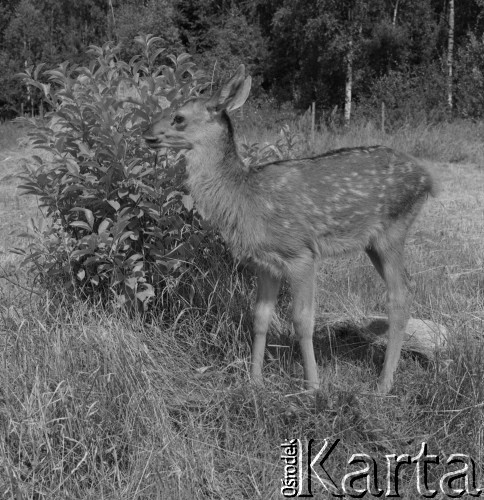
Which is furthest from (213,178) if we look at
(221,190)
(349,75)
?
(349,75)

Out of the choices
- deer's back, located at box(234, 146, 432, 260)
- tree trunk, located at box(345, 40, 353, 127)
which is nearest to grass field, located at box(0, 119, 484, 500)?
deer's back, located at box(234, 146, 432, 260)

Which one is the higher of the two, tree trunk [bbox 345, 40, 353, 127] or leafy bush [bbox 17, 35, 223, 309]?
leafy bush [bbox 17, 35, 223, 309]

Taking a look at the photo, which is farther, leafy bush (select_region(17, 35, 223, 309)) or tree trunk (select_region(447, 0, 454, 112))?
tree trunk (select_region(447, 0, 454, 112))

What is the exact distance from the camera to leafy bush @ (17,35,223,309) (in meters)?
4.73

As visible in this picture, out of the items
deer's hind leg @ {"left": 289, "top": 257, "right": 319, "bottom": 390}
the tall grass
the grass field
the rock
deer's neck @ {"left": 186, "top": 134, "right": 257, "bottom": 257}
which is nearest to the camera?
the grass field

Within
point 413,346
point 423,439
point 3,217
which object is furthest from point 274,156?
point 3,217

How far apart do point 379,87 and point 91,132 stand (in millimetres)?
28353

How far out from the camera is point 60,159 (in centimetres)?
477

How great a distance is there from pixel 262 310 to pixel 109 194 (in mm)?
1296

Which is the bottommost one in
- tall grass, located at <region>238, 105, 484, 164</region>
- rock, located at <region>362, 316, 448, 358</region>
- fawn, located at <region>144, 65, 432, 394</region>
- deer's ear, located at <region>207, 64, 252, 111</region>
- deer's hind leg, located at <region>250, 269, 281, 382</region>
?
tall grass, located at <region>238, 105, 484, 164</region>

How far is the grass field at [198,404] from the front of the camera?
3490mm

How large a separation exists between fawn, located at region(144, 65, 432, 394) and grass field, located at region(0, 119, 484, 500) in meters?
0.27

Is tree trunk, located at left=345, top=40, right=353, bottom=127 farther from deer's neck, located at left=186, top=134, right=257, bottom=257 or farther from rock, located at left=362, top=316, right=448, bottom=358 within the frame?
deer's neck, located at left=186, top=134, right=257, bottom=257

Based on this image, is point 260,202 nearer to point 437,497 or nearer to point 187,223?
point 187,223
